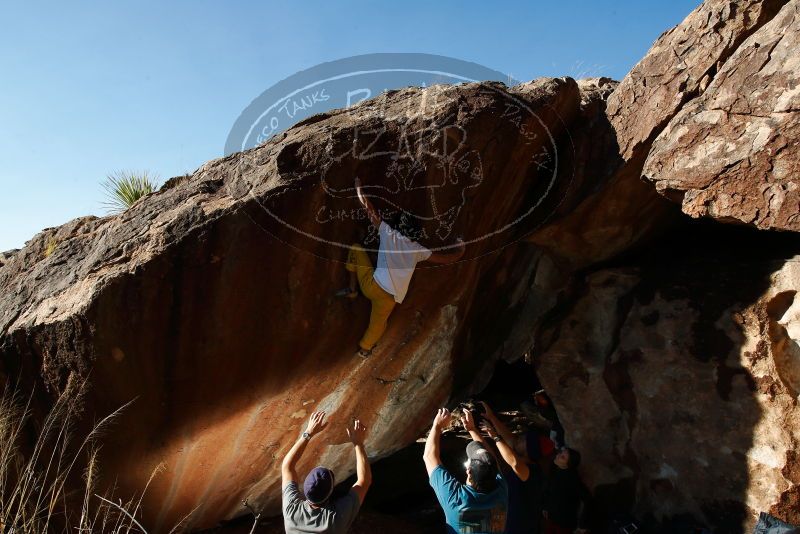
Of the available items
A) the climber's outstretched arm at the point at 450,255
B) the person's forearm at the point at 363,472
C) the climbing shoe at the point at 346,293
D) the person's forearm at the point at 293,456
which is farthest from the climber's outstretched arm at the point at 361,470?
the climber's outstretched arm at the point at 450,255


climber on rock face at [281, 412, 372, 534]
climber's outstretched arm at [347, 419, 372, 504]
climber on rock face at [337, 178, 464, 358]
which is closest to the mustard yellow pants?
climber on rock face at [337, 178, 464, 358]

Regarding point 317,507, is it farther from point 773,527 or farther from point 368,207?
point 773,527

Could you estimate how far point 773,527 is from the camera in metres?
3.53

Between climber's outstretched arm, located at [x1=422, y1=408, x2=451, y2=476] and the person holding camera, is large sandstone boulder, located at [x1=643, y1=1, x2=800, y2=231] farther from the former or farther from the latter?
climber's outstretched arm, located at [x1=422, y1=408, x2=451, y2=476]

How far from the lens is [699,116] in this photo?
4.30m

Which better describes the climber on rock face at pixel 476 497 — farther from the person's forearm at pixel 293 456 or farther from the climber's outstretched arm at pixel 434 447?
the person's forearm at pixel 293 456

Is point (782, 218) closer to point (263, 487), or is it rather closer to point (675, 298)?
point (675, 298)

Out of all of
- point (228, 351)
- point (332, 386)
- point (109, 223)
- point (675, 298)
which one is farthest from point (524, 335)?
point (109, 223)

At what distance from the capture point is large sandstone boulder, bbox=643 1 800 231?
3.81 meters

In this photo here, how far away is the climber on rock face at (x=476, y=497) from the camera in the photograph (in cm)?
350

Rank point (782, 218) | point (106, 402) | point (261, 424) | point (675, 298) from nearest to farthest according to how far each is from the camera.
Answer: point (782, 218), point (106, 402), point (261, 424), point (675, 298)

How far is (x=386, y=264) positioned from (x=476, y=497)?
172 centimetres

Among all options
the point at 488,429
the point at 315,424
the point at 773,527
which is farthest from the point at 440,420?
the point at 773,527

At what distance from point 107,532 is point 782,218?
5.28 meters
